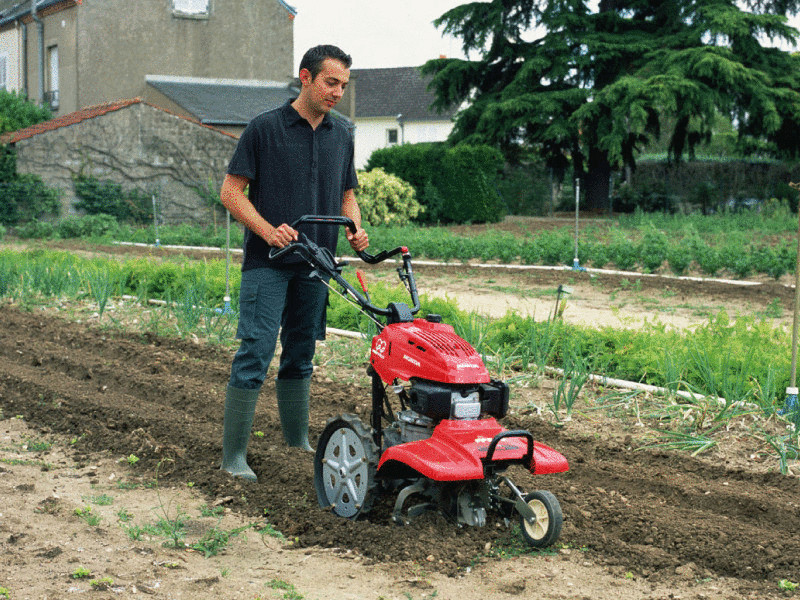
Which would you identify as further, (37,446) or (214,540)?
(37,446)

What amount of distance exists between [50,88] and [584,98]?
50.1 ft

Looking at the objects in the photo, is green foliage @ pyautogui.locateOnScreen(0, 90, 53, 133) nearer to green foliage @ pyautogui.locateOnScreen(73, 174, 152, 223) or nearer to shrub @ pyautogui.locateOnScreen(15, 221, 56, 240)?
green foliage @ pyautogui.locateOnScreen(73, 174, 152, 223)

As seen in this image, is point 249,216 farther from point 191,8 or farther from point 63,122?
point 191,8

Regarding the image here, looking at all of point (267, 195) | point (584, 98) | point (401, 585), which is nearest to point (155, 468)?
point (267, 195)

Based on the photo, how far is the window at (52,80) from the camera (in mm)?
27812

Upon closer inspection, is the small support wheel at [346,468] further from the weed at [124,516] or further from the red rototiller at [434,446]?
the weed at [124,516]

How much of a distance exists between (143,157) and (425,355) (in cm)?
2187

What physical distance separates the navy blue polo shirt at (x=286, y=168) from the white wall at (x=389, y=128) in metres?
43.8

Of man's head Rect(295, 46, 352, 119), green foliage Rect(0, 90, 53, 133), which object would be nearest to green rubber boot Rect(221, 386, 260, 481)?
man's head Rect(295, 46, 352, 119)

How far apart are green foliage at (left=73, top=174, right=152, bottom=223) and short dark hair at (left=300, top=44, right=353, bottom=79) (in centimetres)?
2031

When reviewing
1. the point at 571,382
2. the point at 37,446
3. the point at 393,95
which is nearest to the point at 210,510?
the point at 37,446

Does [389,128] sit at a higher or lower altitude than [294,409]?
higher

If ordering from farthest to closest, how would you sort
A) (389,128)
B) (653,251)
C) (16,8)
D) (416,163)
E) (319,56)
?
1. (389,128)
2. (16,8)
3. (416,163)
4. (653,251)
5. (319,56)

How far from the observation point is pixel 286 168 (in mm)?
4449
